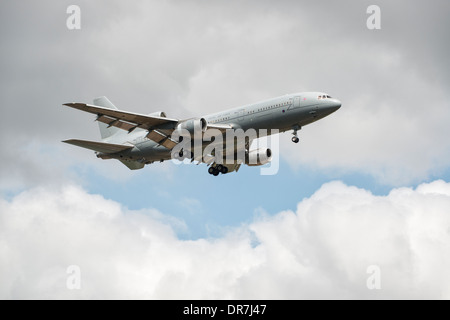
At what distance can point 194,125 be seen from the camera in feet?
191

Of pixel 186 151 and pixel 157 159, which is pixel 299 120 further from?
pixel 157 159

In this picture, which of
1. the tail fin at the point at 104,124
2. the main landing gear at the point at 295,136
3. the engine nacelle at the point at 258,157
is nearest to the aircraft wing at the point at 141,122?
the main landing gear at the point at 295,136

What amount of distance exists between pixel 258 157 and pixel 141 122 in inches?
605

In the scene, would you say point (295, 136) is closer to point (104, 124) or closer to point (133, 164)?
point (133, 164)

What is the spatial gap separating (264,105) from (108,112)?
13465 mm

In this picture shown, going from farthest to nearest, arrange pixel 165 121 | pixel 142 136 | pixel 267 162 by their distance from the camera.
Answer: pixel 267 162 < pixel 142 136 < pixel 165 121

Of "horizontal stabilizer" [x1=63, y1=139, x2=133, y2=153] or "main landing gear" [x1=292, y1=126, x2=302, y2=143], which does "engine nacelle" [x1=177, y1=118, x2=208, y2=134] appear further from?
"horizontal stabilizer" [x1=63, y1=139, x2=133, y2=153]

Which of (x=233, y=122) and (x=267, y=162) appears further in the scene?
(x=267, y=162)

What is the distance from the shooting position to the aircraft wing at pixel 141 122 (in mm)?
56084

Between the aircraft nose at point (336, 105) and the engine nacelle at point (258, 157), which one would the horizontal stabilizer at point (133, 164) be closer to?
the engine nacelle at point (258, 157)

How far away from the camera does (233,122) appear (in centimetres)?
6025

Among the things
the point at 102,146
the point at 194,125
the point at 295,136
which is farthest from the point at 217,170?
the point at 295,136
